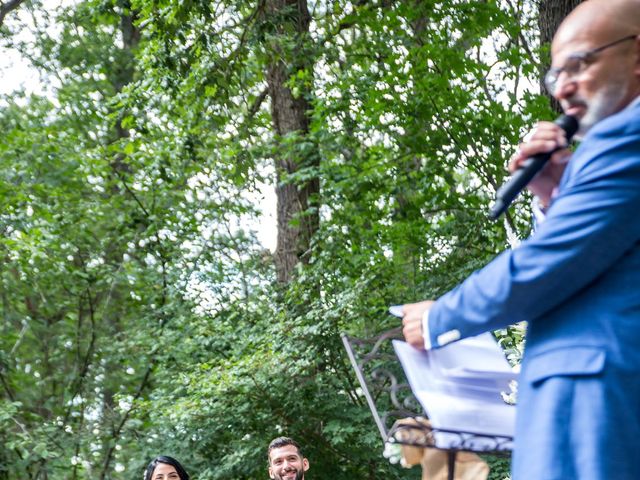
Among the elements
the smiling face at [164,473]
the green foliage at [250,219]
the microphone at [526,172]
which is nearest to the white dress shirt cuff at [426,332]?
the microphone at [526,172]

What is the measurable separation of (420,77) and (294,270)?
3.04 metres

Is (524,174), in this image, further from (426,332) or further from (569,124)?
(426,332)

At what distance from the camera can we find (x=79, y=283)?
15.5 metres

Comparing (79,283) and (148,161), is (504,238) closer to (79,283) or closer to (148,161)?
(148,161)

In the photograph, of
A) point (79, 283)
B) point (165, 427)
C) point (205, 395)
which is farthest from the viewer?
point (79, 283)

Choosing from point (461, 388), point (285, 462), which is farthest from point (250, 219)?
point (461, 388)

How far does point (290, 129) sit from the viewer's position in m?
13.7

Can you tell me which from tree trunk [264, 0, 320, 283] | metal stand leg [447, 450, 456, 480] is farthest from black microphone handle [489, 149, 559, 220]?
tree trunk [264, 0, 320, 283]

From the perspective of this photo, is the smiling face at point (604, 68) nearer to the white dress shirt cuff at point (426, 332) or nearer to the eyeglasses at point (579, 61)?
the eyeglasses at point (579, 61)

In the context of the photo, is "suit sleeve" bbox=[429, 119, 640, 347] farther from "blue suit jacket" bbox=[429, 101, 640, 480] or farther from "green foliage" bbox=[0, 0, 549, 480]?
"green foliage" bbox=[0, 0, 549, 480]

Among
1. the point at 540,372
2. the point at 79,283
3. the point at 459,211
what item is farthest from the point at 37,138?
the point at 540,372

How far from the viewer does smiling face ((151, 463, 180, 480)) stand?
7336 mm

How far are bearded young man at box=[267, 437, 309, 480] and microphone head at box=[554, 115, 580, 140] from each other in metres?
5.71

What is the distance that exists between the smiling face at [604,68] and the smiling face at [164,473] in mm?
5697
